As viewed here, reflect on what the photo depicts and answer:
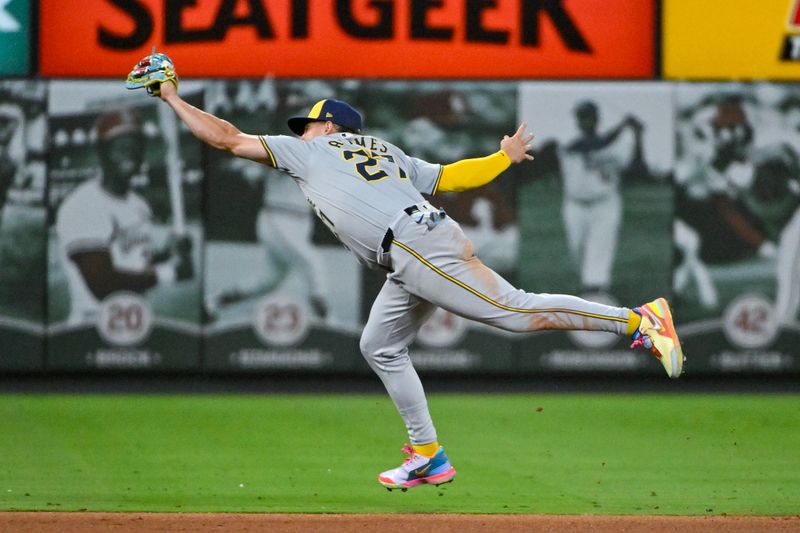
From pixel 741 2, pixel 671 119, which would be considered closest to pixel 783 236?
pixel 671 119

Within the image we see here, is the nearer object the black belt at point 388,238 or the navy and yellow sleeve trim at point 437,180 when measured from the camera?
the black belt at point 388,238

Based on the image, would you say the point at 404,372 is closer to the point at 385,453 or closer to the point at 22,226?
the point at 385,453

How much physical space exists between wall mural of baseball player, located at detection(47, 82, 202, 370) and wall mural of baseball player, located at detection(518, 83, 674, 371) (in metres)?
3.31

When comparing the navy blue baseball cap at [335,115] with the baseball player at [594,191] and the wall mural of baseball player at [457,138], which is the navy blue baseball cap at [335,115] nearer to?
the wall mural of baseball player at [457,138]

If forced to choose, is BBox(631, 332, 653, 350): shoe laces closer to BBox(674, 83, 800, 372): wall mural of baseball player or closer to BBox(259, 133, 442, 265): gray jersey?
BBox(259, 133, 442, 265): gray jersey

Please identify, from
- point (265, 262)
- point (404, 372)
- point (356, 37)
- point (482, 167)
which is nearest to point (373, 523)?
point (404, 372)

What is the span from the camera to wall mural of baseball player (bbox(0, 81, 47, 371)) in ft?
43.1

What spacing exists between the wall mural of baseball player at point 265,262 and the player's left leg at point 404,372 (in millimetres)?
5646

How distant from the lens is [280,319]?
1330 cm

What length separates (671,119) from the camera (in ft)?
43.6

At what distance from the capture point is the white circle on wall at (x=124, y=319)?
1327 centimetres

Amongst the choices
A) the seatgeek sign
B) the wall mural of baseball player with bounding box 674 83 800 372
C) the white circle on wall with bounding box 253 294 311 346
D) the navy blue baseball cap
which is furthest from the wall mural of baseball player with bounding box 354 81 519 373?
Answer: the navy blue baseball cap

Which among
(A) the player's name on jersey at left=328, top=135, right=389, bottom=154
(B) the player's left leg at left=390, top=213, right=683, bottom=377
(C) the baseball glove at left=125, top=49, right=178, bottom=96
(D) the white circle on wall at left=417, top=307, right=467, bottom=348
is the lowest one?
(D) the white circle on wall at left=417, top=307, right=467, bottom=348

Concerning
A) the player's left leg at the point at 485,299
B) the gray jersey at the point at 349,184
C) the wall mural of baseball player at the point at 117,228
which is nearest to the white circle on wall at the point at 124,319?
the wall mural of baseball player at the point at 117,228
